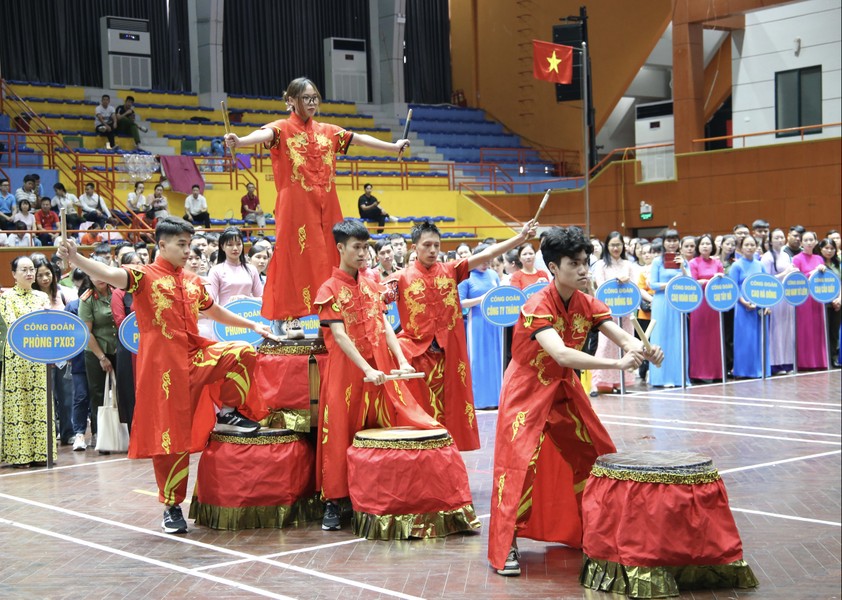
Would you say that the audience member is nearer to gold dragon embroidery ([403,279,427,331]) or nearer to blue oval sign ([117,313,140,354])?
blue oval sign ([117,313,140,354])

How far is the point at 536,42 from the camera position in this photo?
61.2 ft

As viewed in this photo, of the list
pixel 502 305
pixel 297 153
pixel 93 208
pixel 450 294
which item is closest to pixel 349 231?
pixel 297 153

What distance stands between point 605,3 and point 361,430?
1617 cm

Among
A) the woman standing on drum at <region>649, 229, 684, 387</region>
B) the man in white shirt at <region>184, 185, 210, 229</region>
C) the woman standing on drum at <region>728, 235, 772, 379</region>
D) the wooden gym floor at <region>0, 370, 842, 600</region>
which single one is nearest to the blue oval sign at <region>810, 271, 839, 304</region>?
the woman standing on drum at <region>728, 235, 772, 379</region>

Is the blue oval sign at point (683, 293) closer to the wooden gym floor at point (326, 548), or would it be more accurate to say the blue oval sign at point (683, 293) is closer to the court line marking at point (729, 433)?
the court line marking at point (729, 433)

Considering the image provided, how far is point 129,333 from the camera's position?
9.10 m

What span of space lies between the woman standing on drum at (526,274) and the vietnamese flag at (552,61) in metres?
8.04

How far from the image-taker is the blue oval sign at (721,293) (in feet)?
41.8

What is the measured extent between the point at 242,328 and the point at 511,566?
174 inches

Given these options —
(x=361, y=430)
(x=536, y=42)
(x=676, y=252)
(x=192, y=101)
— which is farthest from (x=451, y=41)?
(x=361, y=430)

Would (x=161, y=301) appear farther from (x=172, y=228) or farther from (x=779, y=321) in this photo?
(x=779, y=321)

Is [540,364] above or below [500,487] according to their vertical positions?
above

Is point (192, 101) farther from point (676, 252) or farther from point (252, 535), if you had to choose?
point (252, 535)

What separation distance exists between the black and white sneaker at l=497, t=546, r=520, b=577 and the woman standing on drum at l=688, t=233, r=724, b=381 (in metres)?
8.30
